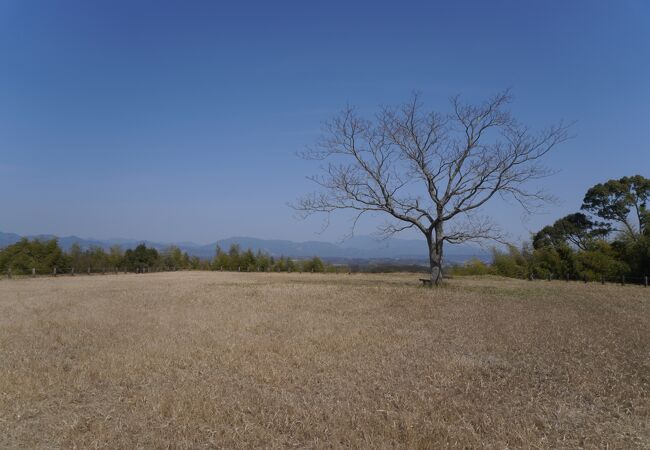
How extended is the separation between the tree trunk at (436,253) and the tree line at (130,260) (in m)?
25.2

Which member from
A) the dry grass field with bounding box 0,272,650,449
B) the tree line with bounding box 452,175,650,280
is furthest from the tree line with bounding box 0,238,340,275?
the dry grass field with bounding box 0,272,650,449

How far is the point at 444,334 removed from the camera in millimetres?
10516

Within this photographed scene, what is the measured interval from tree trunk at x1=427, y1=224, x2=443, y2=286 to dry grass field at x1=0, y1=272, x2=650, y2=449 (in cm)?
792

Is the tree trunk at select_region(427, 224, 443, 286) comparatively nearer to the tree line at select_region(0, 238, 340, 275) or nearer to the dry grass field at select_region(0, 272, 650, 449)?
the dry grass field at select_region(0, 272, 650, 449)

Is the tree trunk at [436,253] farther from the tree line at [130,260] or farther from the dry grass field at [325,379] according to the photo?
the tree line at [130,260]

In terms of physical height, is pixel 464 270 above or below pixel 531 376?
above

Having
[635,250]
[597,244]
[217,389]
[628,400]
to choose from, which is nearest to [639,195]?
[597,244]

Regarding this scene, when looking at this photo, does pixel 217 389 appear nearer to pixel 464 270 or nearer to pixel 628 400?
pixel 628 400

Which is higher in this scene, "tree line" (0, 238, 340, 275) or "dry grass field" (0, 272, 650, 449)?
"tree line" (0, 238, 340, 275)

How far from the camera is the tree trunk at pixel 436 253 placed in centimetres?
2159

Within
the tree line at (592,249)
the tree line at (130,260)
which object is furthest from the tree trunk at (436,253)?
the tree line at (130,260)

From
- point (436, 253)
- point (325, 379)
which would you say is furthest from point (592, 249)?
point (325, 379)

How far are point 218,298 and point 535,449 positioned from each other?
14.1 metres

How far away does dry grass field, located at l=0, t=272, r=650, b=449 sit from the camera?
489cm
